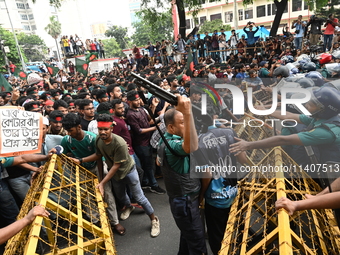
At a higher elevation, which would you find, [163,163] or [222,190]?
[163,163]

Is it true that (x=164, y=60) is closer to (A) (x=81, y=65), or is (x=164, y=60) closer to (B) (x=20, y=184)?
(A) (x=81, y=65)

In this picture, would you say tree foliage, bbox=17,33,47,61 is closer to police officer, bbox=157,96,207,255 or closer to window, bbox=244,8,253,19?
window, bbox=244,8,253,19

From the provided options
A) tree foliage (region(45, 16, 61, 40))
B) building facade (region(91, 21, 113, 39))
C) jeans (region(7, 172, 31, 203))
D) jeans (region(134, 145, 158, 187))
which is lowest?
jeans (region(134, 145, 158, 187))

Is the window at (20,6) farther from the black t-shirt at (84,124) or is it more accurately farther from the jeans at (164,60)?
the black t-shirt at (84,124)

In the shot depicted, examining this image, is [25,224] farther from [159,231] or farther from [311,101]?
[311,101]

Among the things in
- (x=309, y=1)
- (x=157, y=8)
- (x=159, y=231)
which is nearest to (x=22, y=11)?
(x=157, y=8)

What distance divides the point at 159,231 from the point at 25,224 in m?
1.96

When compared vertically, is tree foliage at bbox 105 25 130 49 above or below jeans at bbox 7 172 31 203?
above

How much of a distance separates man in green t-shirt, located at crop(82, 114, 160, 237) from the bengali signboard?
2.16ft

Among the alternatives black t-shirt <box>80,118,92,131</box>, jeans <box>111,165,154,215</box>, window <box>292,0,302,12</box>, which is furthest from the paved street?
window <box>292,0,302,12</box>

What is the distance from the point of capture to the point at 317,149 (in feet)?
8.12

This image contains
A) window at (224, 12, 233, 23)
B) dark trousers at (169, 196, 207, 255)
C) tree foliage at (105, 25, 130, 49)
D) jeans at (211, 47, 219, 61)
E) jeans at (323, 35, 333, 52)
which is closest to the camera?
dark trousers at (169, 196, 207, 255)

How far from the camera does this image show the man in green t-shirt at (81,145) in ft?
9.86

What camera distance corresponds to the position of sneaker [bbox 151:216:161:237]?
3239 millimetres
